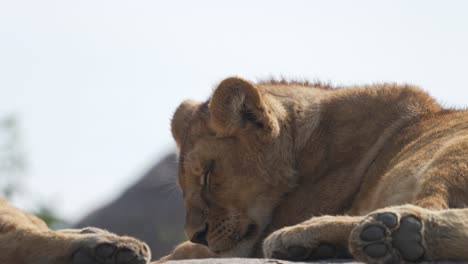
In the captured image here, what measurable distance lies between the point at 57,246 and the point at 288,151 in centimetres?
207

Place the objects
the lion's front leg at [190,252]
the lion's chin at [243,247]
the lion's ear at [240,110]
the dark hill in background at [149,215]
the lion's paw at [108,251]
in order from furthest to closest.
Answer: the dark hill in background at [149,215], the lion's front leg at [190,252], the lion's ear at [240,110], the lion's chin at [243,247], the lion's paw at [108,251]

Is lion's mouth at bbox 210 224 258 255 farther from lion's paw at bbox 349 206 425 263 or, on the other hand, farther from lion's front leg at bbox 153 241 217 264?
lion's paw at bbox 349 206 425 263

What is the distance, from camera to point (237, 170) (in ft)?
22.5

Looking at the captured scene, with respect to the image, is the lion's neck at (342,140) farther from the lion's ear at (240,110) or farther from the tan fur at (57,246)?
the tan fur at (57,246)

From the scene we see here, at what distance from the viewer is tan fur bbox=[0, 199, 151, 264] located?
5137 millimetres

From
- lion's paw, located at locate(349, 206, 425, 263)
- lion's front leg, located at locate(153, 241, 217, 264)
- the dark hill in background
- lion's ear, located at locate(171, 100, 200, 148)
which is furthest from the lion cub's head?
the dark hill in background

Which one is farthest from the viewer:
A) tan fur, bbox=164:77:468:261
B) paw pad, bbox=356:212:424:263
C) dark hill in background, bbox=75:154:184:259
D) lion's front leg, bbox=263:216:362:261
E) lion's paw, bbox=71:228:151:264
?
dark hill in background, bbox=75:154:184:259

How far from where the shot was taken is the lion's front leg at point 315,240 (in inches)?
212

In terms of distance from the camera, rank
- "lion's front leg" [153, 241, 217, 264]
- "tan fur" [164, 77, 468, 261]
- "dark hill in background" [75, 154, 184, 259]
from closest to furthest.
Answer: "tan fur" [164, 77, 468, 261] → "lion's front leg" [153, 241, 217, 264] → "dark hill in background" [75, 154, 184, 259]

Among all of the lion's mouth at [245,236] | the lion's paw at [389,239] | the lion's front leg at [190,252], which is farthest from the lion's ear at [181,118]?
the lion's paw at [389,239]

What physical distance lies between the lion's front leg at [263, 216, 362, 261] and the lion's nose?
4.26 feet

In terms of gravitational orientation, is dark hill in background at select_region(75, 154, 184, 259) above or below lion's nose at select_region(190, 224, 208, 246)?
below

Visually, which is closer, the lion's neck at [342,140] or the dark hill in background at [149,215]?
the lion's neck at [342,140]

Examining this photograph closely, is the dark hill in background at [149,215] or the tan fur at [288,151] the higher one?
the tan fur at [288,151]
